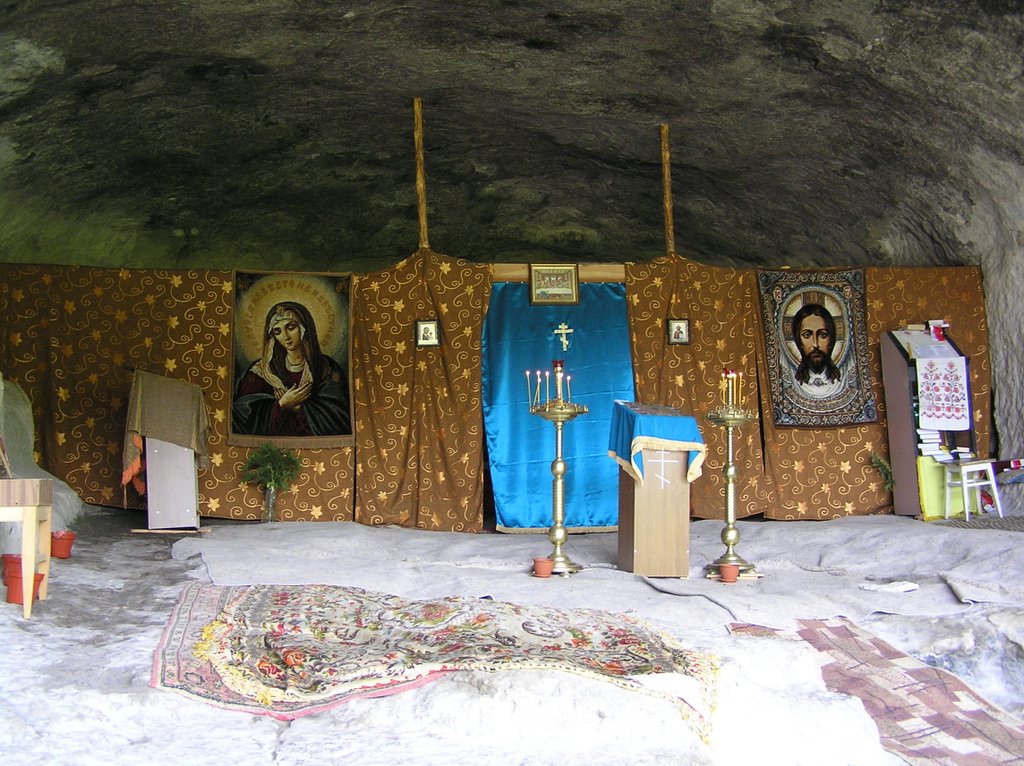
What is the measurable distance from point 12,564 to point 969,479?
21.0 feet

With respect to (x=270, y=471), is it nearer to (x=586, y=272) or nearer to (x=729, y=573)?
(x=586, y=272)

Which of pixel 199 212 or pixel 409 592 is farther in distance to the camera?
pixel 199 212

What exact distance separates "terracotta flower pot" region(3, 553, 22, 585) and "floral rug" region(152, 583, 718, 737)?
74 cm

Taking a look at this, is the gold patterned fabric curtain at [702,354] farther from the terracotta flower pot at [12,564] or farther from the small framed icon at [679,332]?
the terracotta flower pot at [12,564]

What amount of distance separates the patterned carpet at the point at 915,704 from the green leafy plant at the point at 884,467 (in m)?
3.57

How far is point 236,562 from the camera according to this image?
21.1 feet

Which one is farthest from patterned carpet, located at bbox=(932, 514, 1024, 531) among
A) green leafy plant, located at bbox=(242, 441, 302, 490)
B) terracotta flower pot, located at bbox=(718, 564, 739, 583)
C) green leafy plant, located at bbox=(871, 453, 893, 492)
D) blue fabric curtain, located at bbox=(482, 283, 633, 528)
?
green leafy plant, located at bbox=(242, 441, 302, 490)

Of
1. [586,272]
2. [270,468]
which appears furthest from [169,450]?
[586,272]

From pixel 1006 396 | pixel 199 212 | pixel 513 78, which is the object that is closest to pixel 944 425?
pixel 1006 396

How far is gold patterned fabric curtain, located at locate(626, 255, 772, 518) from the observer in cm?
843

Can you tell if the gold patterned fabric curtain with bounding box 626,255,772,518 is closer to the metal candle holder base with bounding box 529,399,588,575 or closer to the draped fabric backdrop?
the draped fabric backdrop

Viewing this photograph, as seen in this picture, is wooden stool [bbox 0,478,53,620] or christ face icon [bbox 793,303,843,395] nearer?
wooden stool [bbox 0,478,53,620]

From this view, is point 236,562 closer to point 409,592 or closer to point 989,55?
point 409,592

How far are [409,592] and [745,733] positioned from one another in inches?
90.9
